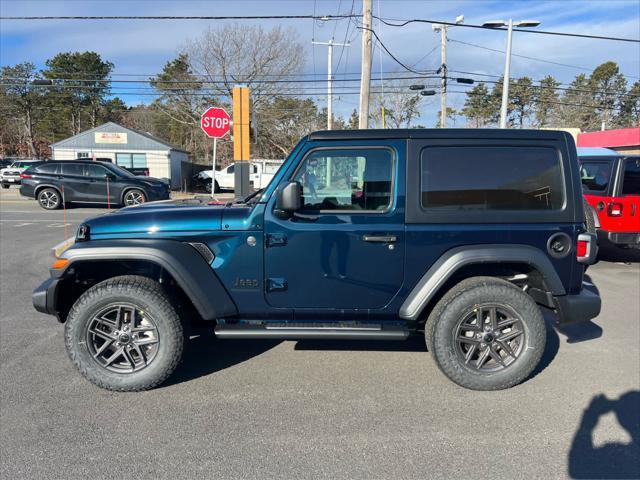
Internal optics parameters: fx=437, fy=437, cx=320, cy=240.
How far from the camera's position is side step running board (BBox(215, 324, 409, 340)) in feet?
10.9

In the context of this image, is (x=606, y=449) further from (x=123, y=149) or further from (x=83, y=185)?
(x=123, y=149)

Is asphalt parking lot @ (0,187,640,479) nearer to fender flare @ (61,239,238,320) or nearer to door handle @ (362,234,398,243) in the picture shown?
fender flare @ (61,239,238,320)

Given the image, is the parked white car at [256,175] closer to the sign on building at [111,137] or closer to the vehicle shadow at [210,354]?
the sign on building at [111,137]

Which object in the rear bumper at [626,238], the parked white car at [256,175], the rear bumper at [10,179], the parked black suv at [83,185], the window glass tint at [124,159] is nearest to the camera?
the rear bumper at [626,238]

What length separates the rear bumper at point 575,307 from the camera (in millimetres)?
3344

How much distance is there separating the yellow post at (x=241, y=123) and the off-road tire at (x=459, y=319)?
8.29 metres

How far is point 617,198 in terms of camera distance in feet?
23.7

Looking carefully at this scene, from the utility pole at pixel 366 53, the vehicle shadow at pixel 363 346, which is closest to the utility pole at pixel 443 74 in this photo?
the utility pole at pixel 366 53

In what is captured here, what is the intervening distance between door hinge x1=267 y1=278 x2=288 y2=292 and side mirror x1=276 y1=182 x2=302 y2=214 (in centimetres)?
57

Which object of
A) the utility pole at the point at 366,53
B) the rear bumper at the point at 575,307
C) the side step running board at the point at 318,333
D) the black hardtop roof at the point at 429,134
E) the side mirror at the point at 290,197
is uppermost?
the utility pole at the point at 366,53

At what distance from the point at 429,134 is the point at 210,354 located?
271 centimetres

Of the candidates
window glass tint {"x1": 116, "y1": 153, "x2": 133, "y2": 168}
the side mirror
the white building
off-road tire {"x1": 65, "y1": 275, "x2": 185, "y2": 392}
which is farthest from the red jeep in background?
window glass tint {"x1": 116, "y1": 153, "x2": 133, "y2": 168}

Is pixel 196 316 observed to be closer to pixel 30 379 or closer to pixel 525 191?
pixel 30 379

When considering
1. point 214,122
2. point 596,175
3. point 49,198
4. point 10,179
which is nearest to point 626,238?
point 596,175
